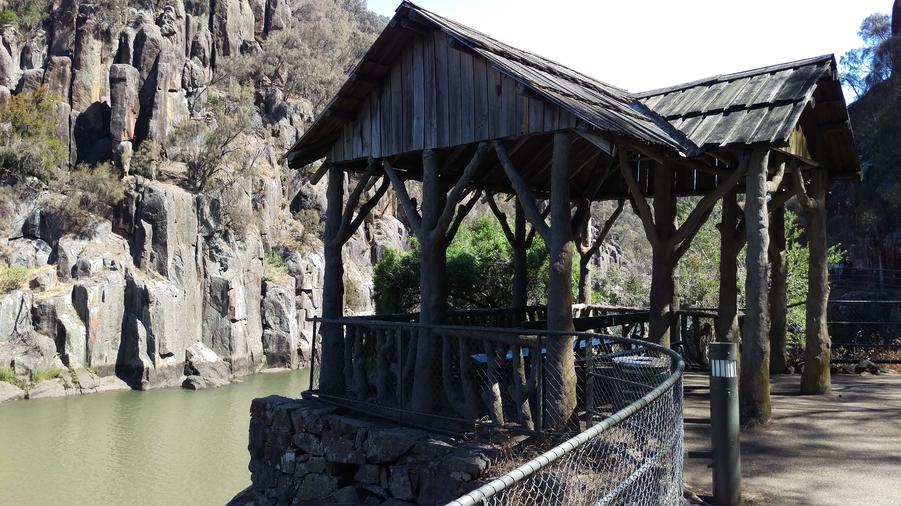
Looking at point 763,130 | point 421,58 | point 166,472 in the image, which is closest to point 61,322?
point 166,472

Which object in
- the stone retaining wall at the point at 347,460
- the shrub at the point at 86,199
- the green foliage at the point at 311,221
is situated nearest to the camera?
the stone retaining wall at the point at 347,460

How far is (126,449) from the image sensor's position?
58.2ft

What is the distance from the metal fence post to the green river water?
39.3 ft

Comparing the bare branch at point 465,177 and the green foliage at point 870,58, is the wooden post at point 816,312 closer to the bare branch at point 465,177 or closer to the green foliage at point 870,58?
the bare branch at point 465,177

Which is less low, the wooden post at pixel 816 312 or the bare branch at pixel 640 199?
the bare branch at pixel 640 199

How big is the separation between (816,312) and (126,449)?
Answer: 54.8 feet

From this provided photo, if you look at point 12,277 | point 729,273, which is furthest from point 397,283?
point 12,277

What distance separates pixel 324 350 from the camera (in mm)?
9211

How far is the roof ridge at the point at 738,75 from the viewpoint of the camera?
344 inches

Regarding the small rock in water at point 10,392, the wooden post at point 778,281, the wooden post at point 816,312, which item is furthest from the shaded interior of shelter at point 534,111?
the small rock in water at point 10,392

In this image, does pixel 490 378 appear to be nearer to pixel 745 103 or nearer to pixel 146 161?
pixel 745 103

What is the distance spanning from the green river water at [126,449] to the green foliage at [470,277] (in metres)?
5.61

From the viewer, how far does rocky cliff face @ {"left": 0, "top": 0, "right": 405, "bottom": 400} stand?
85.7 ft

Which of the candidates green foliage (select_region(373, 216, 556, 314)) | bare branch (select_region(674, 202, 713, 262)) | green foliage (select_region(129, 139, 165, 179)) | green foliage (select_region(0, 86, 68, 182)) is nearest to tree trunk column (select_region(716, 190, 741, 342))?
bare branch (select_region(674, 202, 713, 262))
